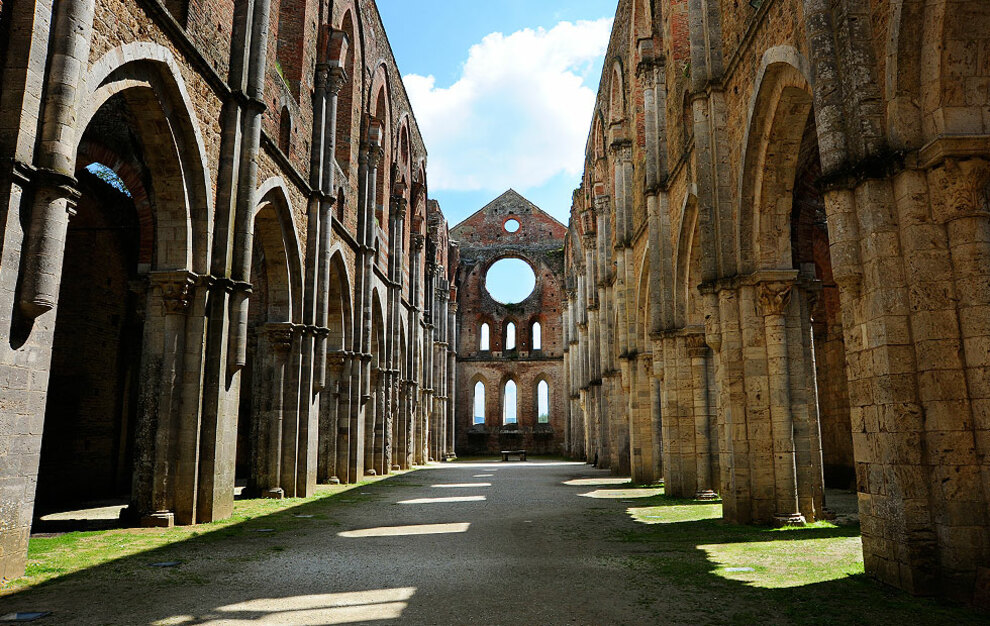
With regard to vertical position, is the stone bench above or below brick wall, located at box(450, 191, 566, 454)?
below

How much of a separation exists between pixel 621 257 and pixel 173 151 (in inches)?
569

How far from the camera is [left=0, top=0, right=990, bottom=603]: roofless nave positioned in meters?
5.81

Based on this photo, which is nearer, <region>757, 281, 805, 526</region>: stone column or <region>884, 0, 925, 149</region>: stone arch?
<region>884, 0, 925, 149</region>: stone arch

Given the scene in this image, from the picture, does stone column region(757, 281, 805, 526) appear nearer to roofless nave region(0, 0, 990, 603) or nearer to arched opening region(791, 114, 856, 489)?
roofless nave region(0, 0, 990, 603)

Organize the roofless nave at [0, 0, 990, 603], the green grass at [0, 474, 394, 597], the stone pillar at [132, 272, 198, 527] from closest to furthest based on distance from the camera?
the roofless nave at [0, 0, 990, 603] → the green grass at [0, 474, 394, 597] → the stone pillar at [132, 272, 198, 527]

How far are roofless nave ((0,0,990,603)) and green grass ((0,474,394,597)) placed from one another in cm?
40

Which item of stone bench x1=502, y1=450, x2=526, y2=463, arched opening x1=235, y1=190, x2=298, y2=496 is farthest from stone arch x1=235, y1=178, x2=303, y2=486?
stone bench x1=502, y1=450, x2=526, y2=463

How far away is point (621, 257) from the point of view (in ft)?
70.9

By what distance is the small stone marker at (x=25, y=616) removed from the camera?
4984mm

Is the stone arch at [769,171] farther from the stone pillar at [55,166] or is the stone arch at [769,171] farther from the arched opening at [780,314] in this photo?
the stone pillar at [55,166]

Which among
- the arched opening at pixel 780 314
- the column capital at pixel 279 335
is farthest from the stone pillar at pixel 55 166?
the column capital at pixel 279 335

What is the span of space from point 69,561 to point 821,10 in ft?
32.4

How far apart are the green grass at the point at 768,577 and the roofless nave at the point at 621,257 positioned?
1.26ft

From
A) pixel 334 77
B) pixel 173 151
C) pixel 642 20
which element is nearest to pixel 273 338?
pixel 173 151
